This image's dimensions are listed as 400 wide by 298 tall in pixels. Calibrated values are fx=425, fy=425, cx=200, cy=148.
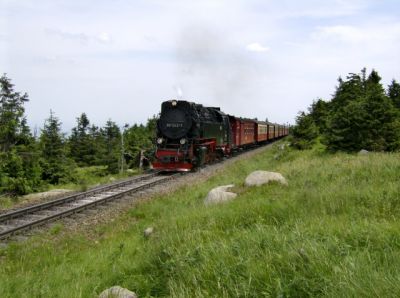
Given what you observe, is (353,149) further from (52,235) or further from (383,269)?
(383,269)

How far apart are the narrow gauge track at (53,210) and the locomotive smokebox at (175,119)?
209 inches

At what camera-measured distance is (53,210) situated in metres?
12.3

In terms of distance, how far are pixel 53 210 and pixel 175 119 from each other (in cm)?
1050

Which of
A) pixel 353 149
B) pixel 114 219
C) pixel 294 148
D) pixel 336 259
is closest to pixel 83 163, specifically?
pixel 294 148

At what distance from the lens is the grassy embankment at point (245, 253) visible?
429 centimetres

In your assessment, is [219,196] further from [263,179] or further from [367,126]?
[367,126]

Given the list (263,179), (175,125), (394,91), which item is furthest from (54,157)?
(394,91)

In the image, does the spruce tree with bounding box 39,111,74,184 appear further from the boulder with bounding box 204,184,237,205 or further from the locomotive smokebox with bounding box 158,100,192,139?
the boulder with bounding box 204,184,237,205

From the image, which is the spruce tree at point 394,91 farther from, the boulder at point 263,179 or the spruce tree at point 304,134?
the boulder at point 263,179

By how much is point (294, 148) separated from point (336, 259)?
2483 centimetres

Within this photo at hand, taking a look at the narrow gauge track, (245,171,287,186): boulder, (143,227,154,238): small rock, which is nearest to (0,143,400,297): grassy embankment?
(143,227,154,238): small rock

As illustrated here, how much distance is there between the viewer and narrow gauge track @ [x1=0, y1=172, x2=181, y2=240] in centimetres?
1014

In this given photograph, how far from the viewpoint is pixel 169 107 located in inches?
875

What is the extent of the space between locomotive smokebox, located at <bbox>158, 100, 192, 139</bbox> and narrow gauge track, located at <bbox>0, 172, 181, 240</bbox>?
5.32 metres
